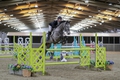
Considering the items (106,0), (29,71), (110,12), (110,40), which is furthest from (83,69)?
(110,40)

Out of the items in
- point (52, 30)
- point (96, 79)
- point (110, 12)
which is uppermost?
point (110, 12)

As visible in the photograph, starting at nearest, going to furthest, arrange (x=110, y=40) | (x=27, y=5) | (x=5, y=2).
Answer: (x=5, y=2) < (x=27, y=5) < (x=110, y=40)

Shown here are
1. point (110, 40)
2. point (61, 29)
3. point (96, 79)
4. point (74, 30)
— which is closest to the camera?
point (96, 79)

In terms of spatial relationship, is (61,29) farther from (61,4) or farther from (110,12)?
(110,12)

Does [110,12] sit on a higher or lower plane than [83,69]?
higher

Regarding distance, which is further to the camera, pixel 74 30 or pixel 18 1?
pixel 74 30

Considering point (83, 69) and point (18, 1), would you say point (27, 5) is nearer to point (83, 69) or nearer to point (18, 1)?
point (18, 1)

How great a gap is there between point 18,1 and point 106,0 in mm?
7151

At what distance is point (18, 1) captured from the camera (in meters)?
19.3

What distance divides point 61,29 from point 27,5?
1510cm

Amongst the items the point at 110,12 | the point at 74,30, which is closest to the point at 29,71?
the point at 110,12

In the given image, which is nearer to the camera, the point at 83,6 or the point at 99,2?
the point at 99,2

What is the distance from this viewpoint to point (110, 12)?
24.6m

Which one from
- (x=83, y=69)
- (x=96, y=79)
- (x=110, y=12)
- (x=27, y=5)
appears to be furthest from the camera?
(x=110, y=12)
